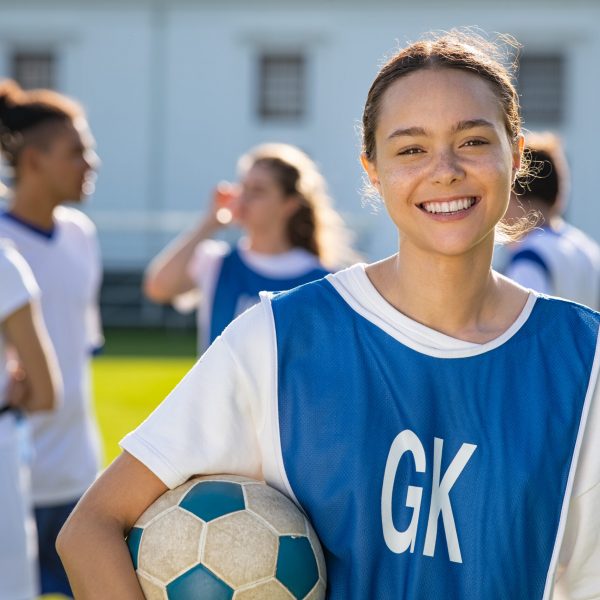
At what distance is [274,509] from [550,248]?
3186 mm

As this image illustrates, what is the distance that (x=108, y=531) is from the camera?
2193 mm

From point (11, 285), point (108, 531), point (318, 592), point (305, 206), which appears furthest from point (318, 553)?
point (305, 206)

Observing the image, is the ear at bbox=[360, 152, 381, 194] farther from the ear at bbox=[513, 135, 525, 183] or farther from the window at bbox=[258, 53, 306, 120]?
the window at bbox=[258, 53, 306, 120]

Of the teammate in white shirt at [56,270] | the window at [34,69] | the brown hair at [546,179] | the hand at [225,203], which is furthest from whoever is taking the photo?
the window at [34,69]

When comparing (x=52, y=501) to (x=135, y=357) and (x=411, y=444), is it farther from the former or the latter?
(x=135, y=357)

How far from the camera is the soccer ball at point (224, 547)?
7.25 ft

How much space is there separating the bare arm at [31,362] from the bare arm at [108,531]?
1.99 metres

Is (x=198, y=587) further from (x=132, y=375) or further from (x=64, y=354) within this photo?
(x=132, y=375)

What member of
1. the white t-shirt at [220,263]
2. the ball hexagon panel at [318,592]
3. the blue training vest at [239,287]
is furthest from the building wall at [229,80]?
the ball hexagon panel at [318,592]

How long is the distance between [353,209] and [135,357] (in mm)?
9462

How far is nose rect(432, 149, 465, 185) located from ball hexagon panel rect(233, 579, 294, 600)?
0.84m

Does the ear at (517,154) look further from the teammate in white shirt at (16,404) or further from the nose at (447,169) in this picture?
the teammate in white shirt at (16,404)

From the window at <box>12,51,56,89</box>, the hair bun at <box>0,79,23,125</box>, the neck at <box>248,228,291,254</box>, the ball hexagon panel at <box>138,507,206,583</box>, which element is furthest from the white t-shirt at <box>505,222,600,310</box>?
the window at <box>12,51,56,89</box>

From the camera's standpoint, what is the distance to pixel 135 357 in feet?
58.4
